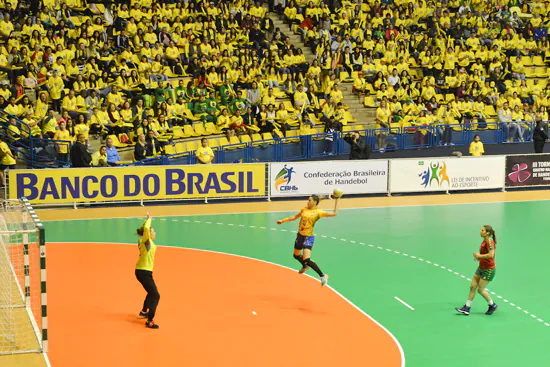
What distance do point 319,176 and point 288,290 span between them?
31.1ft

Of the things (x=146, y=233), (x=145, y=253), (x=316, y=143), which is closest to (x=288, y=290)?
(x=145, y=253)

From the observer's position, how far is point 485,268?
1401cm

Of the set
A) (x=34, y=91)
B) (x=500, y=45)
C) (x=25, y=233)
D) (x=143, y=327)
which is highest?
(x=500, y=45)

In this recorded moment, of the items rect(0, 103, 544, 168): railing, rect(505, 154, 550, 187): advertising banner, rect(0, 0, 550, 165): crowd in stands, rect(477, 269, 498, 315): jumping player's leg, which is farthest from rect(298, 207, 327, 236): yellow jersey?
rect(505, 154, 550, 187): advertising banner

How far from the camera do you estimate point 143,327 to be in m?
13.2

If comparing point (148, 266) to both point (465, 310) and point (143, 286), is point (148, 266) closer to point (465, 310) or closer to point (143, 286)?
point (143, 286)

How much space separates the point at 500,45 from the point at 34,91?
2237 cm

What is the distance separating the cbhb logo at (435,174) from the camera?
25531 mm

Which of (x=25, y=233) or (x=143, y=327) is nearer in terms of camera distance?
(x=25, y=233)

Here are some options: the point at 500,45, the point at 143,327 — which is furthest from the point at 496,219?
the point at 500,45

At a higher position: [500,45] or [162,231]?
[500,45]

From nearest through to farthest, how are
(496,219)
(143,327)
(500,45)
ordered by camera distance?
(143,327), (496,219), (500,45)

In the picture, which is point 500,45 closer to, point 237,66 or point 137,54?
point 237,66

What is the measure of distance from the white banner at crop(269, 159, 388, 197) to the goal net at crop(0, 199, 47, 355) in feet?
30.7
